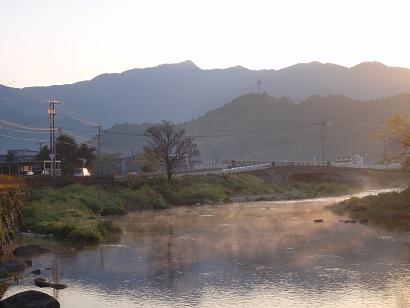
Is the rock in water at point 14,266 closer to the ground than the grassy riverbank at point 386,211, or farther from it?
closer to the ground

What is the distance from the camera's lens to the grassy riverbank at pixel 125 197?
39.2m

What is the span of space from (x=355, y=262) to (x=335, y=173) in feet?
234

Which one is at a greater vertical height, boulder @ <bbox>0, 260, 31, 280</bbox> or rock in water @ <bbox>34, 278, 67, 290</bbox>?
boulder @ <bbox>0, 260, 31, 280</bbox>

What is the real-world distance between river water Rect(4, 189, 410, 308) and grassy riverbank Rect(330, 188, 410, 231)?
3.26m

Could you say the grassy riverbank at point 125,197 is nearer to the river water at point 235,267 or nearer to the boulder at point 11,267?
the river water at point 235,267

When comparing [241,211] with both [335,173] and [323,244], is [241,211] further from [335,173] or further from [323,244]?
[335,173]

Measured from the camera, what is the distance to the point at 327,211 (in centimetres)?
5597

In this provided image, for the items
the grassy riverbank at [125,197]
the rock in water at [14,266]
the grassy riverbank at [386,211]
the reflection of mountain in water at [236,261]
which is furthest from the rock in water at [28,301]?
the grassy riverbank at [386,211]

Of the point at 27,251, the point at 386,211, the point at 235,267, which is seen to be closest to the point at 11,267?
the point at 27,251

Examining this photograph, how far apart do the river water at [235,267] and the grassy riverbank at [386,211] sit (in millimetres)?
3264

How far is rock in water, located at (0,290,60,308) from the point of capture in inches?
732

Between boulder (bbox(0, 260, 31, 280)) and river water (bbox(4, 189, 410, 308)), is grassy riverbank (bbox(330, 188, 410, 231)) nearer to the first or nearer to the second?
river water (bbox(4, 189, 410, 308))

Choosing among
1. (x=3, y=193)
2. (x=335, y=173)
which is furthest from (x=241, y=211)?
(x=335, y=173)

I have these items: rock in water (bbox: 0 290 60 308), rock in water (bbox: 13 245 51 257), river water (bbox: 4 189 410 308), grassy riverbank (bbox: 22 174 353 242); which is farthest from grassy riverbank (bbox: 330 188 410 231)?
rock in water (bbox: 0 290 60 308)
